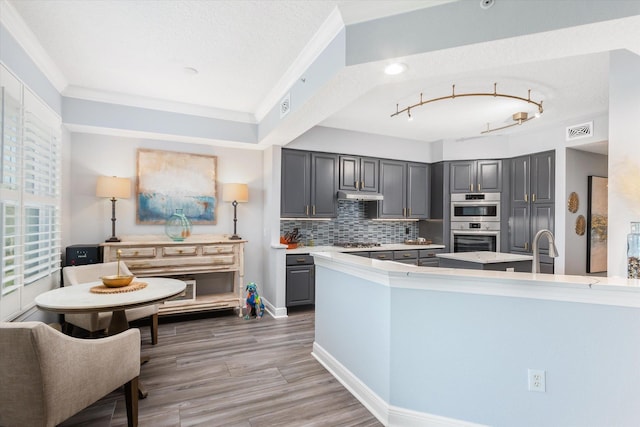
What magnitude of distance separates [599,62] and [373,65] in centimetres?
217

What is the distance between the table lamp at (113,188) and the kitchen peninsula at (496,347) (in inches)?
120

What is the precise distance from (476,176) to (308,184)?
112 inches

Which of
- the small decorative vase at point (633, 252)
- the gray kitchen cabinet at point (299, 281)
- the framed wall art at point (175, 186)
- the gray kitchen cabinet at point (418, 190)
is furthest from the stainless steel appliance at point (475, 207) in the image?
the framed wall art at point (175, 186)

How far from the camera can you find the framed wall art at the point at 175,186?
421cm

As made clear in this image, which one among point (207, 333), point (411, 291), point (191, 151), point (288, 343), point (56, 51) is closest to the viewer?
point (411, 291)

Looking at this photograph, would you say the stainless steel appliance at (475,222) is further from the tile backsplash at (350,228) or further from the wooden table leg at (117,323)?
the wooden table leg at (117,323)

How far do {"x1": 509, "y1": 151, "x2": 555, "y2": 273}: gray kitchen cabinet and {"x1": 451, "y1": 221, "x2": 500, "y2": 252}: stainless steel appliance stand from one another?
0.75 ft

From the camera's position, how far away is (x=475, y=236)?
5.46m

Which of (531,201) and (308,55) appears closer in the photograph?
(308,55)

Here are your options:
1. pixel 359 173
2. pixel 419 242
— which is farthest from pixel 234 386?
pixel 419 242

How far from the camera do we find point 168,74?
10.4ft

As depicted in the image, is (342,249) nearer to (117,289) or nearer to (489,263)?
(489,263)

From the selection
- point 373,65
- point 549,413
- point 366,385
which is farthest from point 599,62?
point 366,385

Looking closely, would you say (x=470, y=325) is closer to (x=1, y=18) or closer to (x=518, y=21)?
(x=518, y=21)
